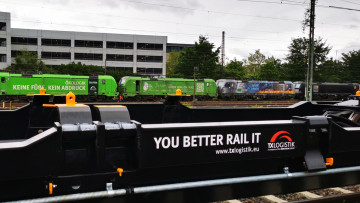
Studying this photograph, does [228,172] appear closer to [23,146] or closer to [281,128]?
[281,128]

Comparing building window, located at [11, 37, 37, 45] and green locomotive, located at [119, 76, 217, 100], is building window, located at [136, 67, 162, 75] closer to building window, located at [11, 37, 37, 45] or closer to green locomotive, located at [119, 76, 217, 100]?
building window, located at [11, 37, 37, 45]

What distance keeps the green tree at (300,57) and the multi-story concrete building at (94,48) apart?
2952 centimetres

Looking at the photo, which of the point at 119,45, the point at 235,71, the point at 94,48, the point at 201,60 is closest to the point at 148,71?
the point at 119,45

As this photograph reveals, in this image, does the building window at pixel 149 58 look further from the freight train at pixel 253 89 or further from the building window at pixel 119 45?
the freight train at pixel 253 89

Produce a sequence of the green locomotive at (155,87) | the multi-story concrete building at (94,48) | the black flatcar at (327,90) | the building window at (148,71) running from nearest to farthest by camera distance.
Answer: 1. the green locomotive at (155,87)
2. the black flatcar at (327,90)
3. the multi-story concrete building at (94,48)
4. the building window at (148,71)

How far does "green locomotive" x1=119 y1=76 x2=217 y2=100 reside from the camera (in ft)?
126

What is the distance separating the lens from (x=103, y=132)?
2564 mm

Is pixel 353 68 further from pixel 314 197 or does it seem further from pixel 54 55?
pixel 314 197

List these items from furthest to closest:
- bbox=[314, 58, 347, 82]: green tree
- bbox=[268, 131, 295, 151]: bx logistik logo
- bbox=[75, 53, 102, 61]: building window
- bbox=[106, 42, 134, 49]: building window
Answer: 1. bbox=[106, 42, 134, 49]: building window
2. bbox=[75, 53, 102, 61]: building window
3. bbox=[314, 58, 347, 82]: green tree
4. bbox=[268, 131, 295, 151]: bx logistik logo

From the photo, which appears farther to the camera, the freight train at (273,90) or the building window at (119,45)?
the building window at (119,45)

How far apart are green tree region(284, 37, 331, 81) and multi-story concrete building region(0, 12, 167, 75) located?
96.9 feet

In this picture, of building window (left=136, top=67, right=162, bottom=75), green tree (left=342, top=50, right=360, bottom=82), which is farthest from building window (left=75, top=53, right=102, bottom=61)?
green tree (left=342, top=50, right=360, bottom=82)

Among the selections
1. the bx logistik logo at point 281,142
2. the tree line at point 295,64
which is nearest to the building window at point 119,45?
the tree line at point 295,64

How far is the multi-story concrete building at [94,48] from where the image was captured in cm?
6819
